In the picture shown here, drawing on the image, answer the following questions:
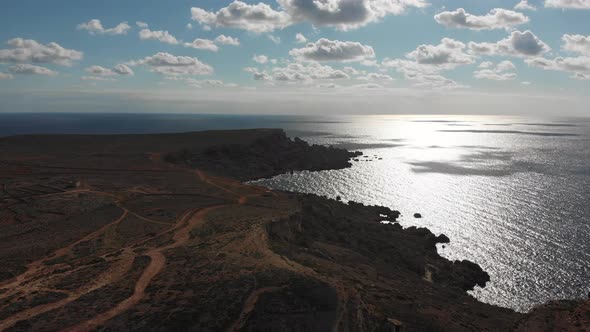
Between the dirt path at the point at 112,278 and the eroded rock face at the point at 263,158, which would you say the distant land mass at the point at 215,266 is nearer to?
the dirt path at the point at 112,278

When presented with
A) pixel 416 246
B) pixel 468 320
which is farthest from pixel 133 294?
pixel 416 246

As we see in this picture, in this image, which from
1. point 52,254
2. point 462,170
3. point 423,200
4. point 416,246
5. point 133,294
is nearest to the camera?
point 133,294

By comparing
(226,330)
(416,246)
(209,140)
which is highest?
(209,140)

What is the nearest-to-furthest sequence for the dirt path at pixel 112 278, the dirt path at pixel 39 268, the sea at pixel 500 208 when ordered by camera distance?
Answer: the dirt path at pixel 112 278
the dirt path at pixel 39 268
the sea at pixel 500 208

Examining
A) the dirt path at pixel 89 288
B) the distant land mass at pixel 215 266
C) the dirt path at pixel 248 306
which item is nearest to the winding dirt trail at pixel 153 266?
the distant land mass at pixel 215 266

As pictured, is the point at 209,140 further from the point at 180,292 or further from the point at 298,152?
the point at 180,292

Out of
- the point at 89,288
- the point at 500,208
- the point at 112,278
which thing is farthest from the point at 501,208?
the point at 89,288
